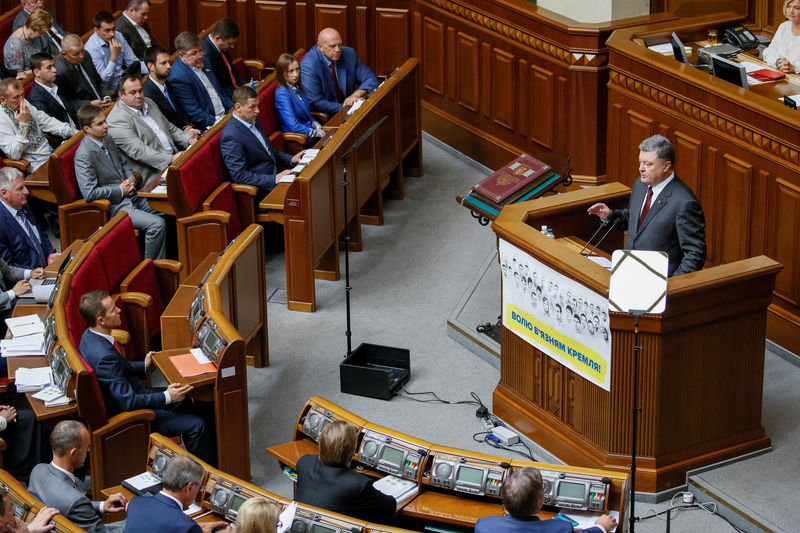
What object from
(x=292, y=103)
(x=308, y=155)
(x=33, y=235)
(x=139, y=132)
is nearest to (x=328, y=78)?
(x=292, y=103)

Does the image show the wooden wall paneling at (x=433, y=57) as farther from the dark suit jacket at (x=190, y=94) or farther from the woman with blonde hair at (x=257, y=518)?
the woman with blonde hair at (x=257, y=518)

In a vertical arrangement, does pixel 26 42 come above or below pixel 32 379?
above

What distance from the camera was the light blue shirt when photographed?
9594 mm

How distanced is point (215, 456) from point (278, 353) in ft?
4.53

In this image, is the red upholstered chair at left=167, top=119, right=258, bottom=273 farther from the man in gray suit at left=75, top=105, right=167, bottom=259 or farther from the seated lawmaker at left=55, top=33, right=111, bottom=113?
the seated lawmaker at left=55, top=33, right=111, bottom=113

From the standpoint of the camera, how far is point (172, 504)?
14.9ft

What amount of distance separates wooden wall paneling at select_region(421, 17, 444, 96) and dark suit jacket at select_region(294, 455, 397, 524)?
18.1 feet

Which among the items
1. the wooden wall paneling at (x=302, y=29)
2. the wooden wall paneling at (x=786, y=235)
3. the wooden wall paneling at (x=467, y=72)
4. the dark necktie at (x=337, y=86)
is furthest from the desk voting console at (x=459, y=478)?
the wooden wall paneling at (x=302, y=29)

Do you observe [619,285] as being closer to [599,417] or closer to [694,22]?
[599,417]

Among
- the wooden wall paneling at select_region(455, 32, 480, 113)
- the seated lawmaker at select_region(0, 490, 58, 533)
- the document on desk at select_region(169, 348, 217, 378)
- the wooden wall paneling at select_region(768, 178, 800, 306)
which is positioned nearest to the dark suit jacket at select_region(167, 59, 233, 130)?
the wooden wall paneling at select_region(455, 32, 480, 113)

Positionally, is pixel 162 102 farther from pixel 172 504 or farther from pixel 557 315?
pixel 172 504

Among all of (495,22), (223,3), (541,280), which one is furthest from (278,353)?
(223,3)

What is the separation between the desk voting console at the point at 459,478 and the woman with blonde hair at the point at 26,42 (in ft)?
18.2

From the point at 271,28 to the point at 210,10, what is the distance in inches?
23.7
